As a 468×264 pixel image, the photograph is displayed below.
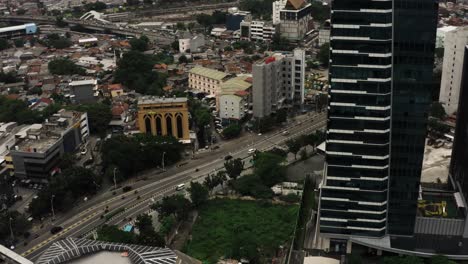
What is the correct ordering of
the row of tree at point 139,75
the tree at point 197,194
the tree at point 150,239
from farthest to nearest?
Answer: the row of tree at point 139,75 < the tree at point 197,194 < the tree at point 150,239

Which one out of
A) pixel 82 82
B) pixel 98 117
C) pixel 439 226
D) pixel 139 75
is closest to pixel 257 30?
pixel 139 75

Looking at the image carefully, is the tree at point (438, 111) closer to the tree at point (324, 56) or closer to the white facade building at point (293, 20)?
the tree at point (324, 56)

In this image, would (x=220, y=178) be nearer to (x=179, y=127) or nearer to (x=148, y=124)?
(x=179, y=127)

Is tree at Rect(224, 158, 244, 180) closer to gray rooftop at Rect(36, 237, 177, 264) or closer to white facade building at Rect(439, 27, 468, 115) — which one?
gray rooftop at Rect(36, 237, 177, 264)

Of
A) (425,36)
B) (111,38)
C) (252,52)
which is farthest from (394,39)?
(111,38)

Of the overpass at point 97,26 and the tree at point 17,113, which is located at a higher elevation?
the overpass at point 97,26

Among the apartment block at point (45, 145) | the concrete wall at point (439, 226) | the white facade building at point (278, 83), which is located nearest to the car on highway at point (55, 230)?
the apartment block at point (45, 145)
